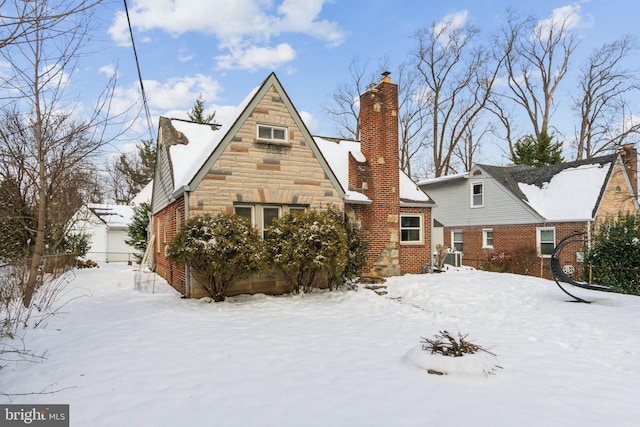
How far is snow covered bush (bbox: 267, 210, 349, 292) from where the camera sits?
32.8 ft

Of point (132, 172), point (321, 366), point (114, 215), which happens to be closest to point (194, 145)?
point (321, 366)

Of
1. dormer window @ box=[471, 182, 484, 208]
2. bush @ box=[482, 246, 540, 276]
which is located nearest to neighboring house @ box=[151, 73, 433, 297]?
bush @ box=[482, 246, 540, 276]

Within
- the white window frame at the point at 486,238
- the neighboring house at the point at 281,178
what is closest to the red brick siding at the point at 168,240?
the neighboring house at the point at 281,178

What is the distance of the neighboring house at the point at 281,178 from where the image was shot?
10484mm

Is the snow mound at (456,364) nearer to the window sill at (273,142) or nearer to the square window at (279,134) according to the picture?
the window sill at (273,142)

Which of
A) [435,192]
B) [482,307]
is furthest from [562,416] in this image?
[435,192]

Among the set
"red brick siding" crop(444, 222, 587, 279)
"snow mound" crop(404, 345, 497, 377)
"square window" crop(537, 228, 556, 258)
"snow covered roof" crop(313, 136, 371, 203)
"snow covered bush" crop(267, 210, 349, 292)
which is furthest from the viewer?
"square window" crop(537, 228, 556, 258)

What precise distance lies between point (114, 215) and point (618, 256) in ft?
106

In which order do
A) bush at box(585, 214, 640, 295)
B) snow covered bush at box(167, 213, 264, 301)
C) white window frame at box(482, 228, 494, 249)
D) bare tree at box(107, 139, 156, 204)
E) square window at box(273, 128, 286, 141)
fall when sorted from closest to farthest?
snow covered bush at box(167, 213, 264, 301), square window at box(273, 128, 286, 141), bush at box(585, 214, 640, 295), white window frame at box(482, 228, 494, 249), bare tree at box(107, 139, 156, 204)

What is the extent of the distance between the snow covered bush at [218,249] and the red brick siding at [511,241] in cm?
1481

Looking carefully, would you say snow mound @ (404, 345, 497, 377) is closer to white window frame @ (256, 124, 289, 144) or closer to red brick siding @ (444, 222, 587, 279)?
white window frame @ (256, 124, 289, 144)

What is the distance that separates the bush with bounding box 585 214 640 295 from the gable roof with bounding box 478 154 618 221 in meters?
5.71

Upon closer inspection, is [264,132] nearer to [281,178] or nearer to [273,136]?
[273,136]

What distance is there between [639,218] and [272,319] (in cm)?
1312
